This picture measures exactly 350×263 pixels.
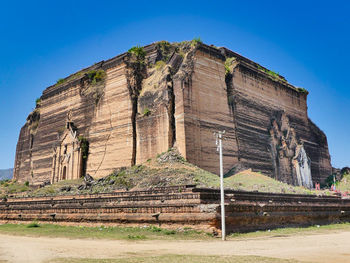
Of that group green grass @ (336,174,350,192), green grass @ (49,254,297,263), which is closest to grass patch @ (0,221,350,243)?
green grass @ (49,254,297,263)

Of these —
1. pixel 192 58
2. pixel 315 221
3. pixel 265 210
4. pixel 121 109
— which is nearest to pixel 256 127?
pixel 192 58

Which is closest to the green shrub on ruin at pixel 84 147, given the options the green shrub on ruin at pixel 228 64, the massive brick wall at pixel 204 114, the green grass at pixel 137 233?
the massive brick wall at pixel 204 114

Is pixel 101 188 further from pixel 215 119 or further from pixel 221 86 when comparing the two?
pixel 221 86

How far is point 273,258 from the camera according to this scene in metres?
8.55

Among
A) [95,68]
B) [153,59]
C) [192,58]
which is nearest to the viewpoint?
[192,58]

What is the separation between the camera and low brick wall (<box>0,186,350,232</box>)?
1484 cm

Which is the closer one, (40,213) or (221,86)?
(40,213)

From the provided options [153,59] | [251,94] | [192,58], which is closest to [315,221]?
[192,58]

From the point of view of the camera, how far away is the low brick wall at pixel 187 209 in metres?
14.8

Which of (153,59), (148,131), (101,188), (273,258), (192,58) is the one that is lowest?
(273,258)

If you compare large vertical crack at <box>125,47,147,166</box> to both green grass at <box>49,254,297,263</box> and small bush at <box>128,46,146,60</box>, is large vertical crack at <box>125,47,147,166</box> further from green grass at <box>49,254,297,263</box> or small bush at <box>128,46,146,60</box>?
green grass at <box>49,254,297,263</box>

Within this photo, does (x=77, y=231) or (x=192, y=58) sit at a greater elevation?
(x=192, y=58)

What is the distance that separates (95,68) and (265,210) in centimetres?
3041

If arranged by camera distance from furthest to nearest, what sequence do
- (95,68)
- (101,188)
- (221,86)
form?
(95,68)
(221,86)
(101,188)
